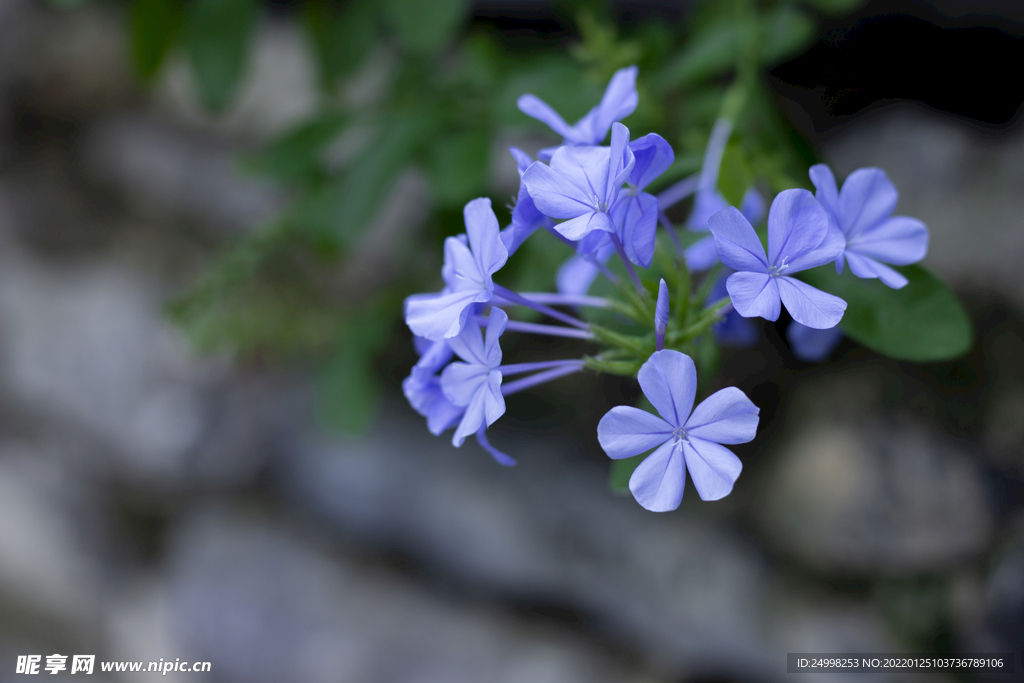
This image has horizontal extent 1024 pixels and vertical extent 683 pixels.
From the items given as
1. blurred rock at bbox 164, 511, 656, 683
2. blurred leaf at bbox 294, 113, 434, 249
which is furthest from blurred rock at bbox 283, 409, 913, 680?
blurred leaf at bbox 294, 113, 434, 249

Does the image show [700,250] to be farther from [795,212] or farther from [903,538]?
[903,538]

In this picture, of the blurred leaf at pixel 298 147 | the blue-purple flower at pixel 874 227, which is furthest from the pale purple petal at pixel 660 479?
the blurred leaf at pixel 298 147

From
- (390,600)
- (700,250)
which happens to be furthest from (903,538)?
(390,600)

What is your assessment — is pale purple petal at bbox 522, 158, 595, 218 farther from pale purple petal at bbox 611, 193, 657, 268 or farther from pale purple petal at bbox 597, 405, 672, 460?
pale purple petal at bbox 597, 405, 672, 460

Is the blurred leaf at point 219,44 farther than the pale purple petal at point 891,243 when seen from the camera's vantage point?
Yes

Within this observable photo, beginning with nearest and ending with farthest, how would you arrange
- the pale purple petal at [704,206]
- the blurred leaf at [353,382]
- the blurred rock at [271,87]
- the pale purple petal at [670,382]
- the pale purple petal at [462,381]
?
the pale purple petal at [670,382], the pale purple petal at [462,381], the pale purple petal at [704,206], the blurred leaf at [353,382], the blurred rock at [271,87]

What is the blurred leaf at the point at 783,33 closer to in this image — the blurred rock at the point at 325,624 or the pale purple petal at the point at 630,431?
the pale purple petal at the point at 630,431

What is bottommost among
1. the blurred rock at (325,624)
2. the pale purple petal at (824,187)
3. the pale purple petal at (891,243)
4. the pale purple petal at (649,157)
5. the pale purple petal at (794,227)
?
the blurred rock at (325,624)
